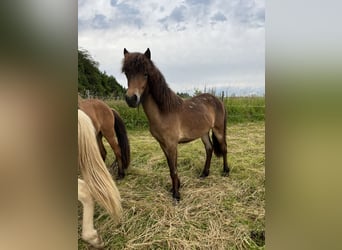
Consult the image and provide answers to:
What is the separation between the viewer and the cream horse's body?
4.25 feet

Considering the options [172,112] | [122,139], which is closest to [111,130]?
[122,139]

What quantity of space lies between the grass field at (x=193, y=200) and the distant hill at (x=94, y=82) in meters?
0.12

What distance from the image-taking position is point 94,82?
134cm

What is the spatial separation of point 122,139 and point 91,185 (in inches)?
9.1

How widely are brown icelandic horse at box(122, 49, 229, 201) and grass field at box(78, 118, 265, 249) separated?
0.09 ft

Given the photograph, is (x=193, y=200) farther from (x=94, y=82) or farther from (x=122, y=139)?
(x=94, y=82)

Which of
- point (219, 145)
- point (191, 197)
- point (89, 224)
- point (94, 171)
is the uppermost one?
point (219, 145)

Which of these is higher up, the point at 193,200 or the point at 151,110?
the point at 151,110

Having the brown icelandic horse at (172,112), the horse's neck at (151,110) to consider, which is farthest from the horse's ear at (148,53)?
the horse's neck at (151,110)

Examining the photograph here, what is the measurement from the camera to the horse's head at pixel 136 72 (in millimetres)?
1309
